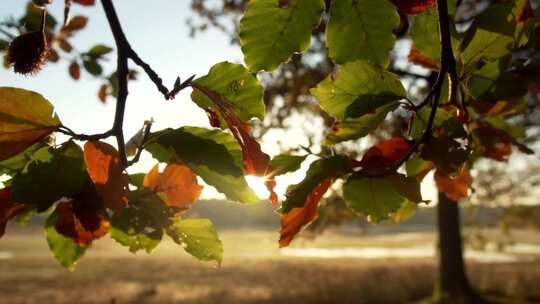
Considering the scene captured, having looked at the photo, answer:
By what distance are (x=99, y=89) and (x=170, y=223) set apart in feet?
6.09

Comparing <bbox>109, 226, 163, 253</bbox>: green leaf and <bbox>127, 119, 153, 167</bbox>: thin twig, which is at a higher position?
<bbox>127, 119, 153, 167</bbox>: thin twig

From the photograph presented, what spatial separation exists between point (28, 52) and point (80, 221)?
13.5 inches

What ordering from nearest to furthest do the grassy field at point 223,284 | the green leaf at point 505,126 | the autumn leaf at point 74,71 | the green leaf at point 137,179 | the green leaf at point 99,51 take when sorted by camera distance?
the green leaf at point 137,179
the green leaf at point 505,126
the green leaf at point 99,51
the autumn leaf at point 74,71
the grassy field at point 223,284

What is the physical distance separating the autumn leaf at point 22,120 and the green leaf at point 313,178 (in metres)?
0.30

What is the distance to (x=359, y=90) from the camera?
709mm

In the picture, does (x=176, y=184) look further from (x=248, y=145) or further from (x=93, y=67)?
(x=93, y=67)

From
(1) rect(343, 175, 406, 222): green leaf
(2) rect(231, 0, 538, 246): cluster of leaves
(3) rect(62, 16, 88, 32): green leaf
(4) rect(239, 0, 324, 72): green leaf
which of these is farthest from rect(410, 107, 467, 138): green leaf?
(3) rect(62, 16, 88, 32): green leaf

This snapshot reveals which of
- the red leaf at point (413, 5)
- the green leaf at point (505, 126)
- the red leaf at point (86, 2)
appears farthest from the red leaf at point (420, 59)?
the red leaf at point (86, 2)

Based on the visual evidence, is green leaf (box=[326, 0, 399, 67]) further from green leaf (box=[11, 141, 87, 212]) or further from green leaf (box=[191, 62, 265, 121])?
green leaf (box=[11, 141, 87, 212])

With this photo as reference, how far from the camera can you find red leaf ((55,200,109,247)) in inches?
26.1

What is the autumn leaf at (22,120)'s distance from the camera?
574 mm

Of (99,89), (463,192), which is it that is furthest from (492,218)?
(463,192)

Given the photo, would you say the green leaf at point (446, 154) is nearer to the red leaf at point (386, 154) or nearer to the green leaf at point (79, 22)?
the red leaf at point (386, 154)

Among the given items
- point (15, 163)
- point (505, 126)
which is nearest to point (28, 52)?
point (15, 163)
